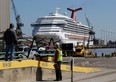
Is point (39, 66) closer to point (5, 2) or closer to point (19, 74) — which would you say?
point (19, 74)

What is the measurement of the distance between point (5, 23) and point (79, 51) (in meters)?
12.5

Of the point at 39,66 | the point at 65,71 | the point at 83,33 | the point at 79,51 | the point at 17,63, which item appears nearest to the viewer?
the point at 17,63

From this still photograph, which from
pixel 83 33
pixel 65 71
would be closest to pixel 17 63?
pixel 65 71

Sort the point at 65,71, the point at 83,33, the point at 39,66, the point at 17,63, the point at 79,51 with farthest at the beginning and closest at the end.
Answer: the point at 83,33
the point at 79,51
the point at 65,71
the point at 39,66
the point at 17,63

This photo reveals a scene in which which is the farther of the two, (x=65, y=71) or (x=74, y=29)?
(x=74, y=29)

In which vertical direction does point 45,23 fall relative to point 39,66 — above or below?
above

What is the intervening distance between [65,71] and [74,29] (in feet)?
293

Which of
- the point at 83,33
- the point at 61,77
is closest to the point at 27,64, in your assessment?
the point at 61,77

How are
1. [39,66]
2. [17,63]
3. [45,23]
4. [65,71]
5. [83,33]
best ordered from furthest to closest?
[83,33] → [45,23] → [65,71] → [39,66] → [17,63]

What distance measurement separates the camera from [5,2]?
6481 cm

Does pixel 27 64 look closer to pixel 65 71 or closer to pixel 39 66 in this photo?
pixel 39 66

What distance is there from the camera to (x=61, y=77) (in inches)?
700

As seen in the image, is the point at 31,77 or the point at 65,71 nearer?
the point at 31,77

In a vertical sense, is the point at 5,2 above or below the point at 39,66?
above
